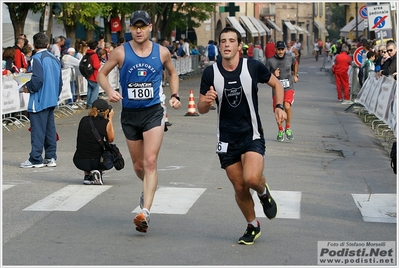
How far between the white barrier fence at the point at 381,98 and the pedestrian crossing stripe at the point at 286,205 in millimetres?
5905

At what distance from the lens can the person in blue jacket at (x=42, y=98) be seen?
43.6ft

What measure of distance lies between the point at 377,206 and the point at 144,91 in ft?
10.4

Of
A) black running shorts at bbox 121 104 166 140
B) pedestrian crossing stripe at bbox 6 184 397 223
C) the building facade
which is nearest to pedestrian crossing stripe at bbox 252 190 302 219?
pedestrian crossing stripe at bbox 6 184 397 223

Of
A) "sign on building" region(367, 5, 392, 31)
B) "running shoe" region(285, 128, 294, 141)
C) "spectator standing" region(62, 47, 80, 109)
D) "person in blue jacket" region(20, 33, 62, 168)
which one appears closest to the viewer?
"person in blue jacket" region(20, 33, 62, 168)

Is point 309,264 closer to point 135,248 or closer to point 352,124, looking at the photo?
point 135,248

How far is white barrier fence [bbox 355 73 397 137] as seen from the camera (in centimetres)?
1750

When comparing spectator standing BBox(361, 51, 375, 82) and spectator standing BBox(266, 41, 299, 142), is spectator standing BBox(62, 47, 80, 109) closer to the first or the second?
spectator standing BBox(266, 41, 299, 142)

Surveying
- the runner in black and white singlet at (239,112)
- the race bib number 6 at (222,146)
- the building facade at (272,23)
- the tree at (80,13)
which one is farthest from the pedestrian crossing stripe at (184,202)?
the building facade at (272,23)

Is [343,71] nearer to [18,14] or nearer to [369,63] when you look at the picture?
[369,63]

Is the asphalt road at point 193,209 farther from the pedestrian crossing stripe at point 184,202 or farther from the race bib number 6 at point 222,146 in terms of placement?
the race bib number 6 at point 222,146

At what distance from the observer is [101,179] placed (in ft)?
38.2

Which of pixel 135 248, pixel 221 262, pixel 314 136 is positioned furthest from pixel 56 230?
pixel 314 136

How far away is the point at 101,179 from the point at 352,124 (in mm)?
10759

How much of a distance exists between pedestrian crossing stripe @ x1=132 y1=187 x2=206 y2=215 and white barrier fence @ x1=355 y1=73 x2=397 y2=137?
253 inches
